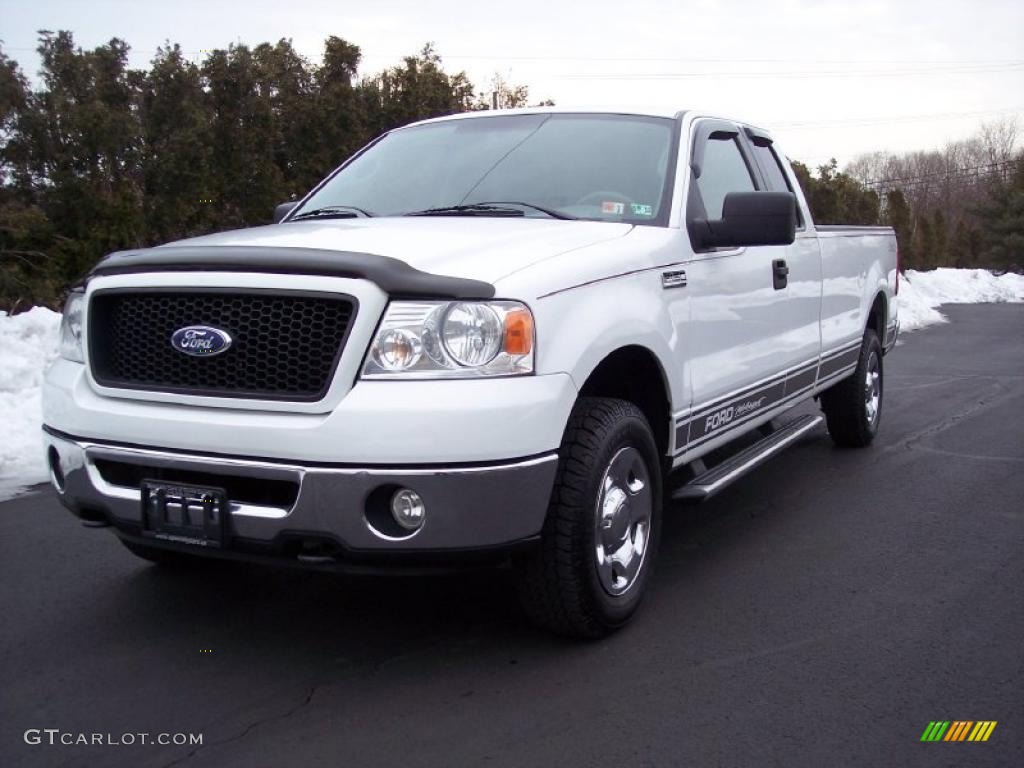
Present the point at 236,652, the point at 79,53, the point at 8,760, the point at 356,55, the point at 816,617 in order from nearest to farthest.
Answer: the point at 8,760 < the point at 236,652 < the point at 816,617 < the point at 79,53 < the point at 356,55

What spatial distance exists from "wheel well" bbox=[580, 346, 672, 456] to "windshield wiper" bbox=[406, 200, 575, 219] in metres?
0.66

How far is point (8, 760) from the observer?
2973mm

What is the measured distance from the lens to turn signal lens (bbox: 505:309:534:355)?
3213 mm

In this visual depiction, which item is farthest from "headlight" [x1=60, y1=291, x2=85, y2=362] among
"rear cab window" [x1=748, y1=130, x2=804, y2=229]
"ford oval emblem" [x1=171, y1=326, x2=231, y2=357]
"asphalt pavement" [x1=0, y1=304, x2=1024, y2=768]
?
"rear cab window" [x1=748, y1=130, x2=804, y2=229]

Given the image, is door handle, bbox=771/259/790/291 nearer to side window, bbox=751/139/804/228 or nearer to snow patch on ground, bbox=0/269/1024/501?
side window, bbox=751/139/804/228

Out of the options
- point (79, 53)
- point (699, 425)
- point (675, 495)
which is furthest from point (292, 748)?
point (79, 53)

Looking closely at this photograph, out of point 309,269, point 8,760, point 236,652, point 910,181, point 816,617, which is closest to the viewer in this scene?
point 8,760

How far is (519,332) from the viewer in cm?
323

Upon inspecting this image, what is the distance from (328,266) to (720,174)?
8.25 feet

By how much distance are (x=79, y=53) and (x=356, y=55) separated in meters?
6.01

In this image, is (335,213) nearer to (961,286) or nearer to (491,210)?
(491,210)

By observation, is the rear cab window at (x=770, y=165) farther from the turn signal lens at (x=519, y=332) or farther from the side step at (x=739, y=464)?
the turn signal lens at (x=519, y=332)

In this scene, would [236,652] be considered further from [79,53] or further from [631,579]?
[79,53]

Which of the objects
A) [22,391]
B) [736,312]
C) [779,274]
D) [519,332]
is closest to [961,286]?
[779,274]
